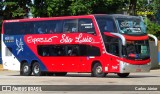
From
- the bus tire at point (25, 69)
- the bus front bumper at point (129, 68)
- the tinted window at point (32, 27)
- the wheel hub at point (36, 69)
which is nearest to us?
the bus front bumper at point (129, 68)

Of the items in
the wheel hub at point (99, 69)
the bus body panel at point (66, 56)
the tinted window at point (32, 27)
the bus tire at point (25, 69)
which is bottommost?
the bus tire at point (25, 69)

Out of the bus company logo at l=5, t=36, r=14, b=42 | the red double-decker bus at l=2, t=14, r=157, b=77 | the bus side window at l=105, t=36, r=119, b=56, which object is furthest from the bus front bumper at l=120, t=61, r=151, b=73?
the bus company logo at l=5, t=36, r=14, b=42

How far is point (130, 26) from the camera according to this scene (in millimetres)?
31797

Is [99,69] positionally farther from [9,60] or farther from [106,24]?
[9,60]

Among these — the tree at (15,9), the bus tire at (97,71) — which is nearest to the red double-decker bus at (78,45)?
the bus tire at (97,71)

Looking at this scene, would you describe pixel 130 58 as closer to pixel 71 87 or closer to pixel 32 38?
pixel 32 38

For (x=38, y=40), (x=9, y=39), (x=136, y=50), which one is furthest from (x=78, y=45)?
(x=9, y=39)

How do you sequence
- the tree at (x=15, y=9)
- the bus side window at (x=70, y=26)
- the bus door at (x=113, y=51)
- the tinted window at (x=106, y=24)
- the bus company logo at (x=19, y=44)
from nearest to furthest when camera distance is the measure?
the bus door at (x=113, y=51), the tinted window at (x=106, y=24), the bus side window at (x=70, y=26), the bus company logo at (x=19, y=44), the tree at (x=15, y=9)

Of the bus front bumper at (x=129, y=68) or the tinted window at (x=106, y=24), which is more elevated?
the tinted window at (x=106, y=24)

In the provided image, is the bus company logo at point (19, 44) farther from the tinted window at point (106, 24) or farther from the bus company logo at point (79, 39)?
the tinted window at point (106, 24)

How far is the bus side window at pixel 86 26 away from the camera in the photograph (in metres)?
32.0

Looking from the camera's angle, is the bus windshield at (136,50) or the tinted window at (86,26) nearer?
the bus windshield at (136,50)

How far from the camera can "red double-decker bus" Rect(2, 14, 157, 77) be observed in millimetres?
31375

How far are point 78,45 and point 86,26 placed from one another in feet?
5.02
